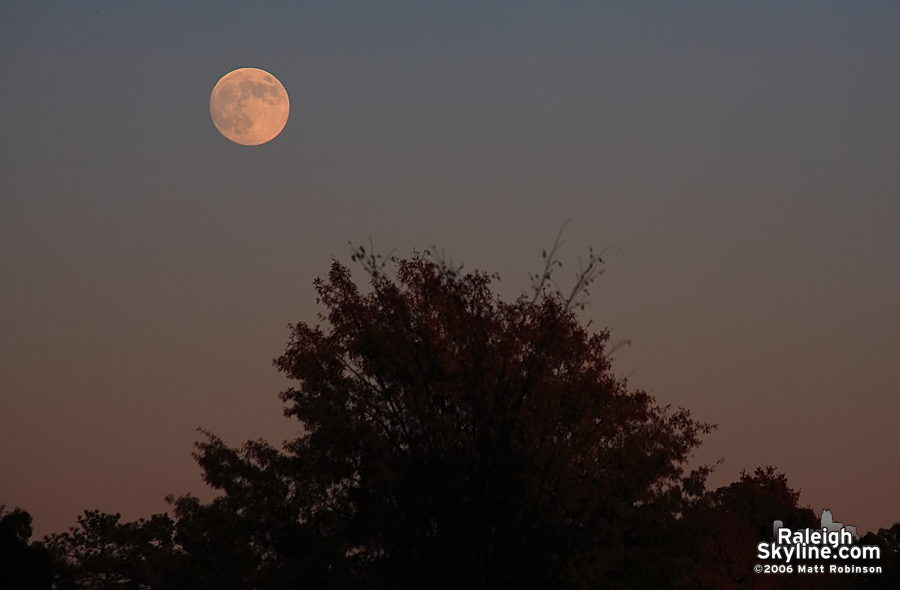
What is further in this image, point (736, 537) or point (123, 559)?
point (123, 559)

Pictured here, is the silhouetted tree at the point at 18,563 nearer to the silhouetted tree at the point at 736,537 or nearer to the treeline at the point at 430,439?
the treeline at the point at 430,439

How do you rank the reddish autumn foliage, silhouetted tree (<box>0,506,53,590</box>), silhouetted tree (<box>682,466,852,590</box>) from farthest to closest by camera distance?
silhouetted tree (<box>0,506,53,590</box>) < silhouetted tree (<box>682,466,852,590</box>) < the reddish autumn foliage

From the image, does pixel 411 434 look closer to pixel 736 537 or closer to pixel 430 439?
pixel 430 439

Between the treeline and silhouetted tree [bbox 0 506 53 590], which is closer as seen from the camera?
the treeline

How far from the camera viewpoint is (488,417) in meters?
18.3

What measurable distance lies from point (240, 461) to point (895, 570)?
32.7 m

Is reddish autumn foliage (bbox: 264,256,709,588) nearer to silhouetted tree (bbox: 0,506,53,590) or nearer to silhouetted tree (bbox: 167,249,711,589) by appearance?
silhouetted tree (bbox: 167,249,711,589)

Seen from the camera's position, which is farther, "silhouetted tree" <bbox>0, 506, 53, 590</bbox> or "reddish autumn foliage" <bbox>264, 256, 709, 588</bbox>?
"silhouetted tree" <bbox>0, 506, 53, 590</bbox>

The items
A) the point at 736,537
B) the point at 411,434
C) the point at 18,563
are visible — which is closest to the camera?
the point at 411,434

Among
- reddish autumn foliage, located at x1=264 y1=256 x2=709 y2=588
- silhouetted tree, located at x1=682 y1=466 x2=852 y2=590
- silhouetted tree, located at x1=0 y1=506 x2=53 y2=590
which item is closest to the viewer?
reddish autumn foliage, located at x1=264 y1=256 x2=709 y2=588

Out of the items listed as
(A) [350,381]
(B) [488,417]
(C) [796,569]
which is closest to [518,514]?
(B) [488,417]

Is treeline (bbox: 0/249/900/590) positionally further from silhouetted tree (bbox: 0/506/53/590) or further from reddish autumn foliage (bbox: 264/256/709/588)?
silhouetted tree (bbox: 0/506/53/590)

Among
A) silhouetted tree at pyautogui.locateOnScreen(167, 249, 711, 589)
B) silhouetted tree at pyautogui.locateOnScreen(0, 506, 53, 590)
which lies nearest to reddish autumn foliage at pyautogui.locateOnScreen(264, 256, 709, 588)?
silhouetted tree at pyautogui.locateOnScreen(167, 249, 711, 589)

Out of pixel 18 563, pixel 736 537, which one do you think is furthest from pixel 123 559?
pixel 736 537
